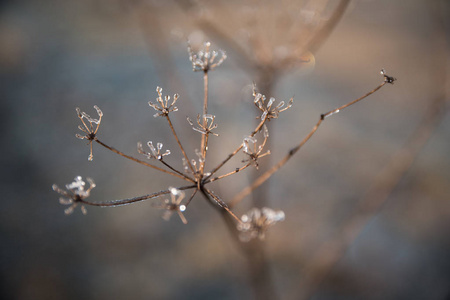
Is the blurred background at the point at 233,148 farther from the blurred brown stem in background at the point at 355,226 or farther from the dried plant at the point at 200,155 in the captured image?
the dried plant at the point at 200,155

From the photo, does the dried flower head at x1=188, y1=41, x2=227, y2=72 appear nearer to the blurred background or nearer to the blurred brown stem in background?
the blurred background

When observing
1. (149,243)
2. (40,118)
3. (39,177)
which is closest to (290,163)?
(149,243)

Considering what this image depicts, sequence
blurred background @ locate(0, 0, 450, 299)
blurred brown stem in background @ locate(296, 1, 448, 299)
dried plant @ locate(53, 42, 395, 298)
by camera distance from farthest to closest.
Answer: blurred background @ locate(0, 0, 450, 299) → blurred brown stem in background @ locate(296, 1, 448, 299) → dried plant @ locate(53, 42, 395, 298)

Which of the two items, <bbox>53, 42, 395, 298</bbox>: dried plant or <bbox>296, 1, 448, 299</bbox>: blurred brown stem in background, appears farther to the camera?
<bbox>296, 1, 448, 299</bbox>: blurred brown stem in background

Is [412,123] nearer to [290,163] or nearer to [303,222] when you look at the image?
[290,163]

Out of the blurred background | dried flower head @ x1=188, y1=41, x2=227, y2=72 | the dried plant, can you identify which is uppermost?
the blurred background

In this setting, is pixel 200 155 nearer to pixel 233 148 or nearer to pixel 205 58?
pixel 205 58

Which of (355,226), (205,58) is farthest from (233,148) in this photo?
(205,58)

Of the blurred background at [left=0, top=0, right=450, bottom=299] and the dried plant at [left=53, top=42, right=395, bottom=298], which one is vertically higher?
the blurred background at [left=0, top=0, right=450, bottom=299]

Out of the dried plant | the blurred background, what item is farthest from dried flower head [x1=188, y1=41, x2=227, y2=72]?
the blurred background

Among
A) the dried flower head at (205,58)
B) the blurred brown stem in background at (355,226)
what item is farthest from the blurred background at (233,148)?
the dried flower head at (205,58)
